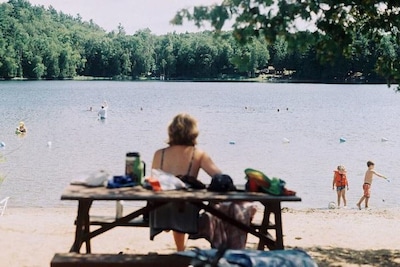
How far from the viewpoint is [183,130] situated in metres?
5.02

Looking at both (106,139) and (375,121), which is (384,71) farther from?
(375,121)

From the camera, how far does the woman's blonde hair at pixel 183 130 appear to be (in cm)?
498

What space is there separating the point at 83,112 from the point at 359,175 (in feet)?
115

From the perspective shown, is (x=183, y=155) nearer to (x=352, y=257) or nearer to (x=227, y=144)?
(x=352, y=257)

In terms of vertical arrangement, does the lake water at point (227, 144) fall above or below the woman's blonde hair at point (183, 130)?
below

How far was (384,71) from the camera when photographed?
700 cm

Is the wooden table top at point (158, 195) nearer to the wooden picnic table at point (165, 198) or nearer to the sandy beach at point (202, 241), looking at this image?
the wooden picnic table at point (165, 198)

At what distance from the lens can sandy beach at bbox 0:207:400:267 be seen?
688cm

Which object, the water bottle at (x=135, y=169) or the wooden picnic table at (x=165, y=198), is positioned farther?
the water bottle at (x=135, y=169)

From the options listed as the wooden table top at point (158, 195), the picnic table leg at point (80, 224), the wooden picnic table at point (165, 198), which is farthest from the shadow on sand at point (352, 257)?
the picnic table leg at point (80, 224)

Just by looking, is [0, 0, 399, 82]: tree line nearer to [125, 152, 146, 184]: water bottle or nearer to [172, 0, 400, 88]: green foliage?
[172, 0, 400, 88]: green foliage

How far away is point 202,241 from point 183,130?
9.55 ft

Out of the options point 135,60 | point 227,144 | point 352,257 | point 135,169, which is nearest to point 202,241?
point 352,257

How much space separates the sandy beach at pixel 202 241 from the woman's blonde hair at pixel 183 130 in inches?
90.4
